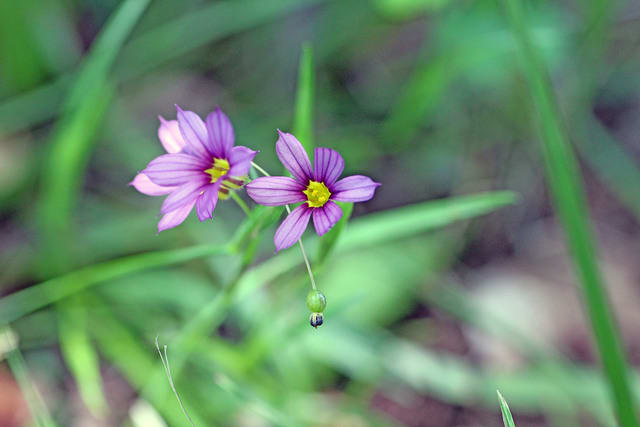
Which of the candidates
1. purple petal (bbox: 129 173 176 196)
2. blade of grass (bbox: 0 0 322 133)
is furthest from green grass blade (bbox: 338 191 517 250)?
blade of grass (bbox: 0 0 322 133)

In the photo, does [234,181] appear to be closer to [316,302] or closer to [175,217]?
[175,217]

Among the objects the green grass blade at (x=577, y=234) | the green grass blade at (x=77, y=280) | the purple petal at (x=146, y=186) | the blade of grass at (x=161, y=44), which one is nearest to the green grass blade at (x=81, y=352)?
the green grass blade at (x=77, y=280)

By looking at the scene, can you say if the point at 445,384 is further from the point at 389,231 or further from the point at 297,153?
the point at 297,153

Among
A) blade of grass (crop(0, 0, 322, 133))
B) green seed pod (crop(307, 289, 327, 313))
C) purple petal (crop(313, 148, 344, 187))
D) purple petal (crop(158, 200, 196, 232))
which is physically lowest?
green seed pod (crop(307, 289, 327, 313))

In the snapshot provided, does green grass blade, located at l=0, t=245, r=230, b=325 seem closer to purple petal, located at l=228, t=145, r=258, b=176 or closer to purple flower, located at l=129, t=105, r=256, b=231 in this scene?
purple flower, located at l=129, t=105, r=256, b=231

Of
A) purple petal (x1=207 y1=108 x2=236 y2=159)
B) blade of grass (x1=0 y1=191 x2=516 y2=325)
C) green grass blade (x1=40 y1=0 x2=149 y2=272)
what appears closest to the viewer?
purple petal (x1=207 y1=108 x2=236 y2=159)

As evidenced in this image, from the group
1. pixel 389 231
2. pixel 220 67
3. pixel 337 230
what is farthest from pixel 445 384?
pixel 220 67
